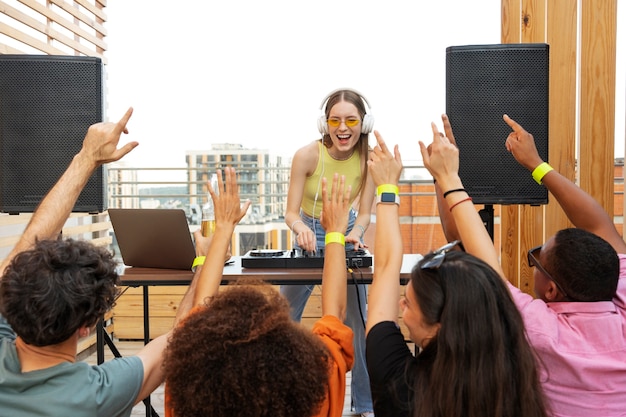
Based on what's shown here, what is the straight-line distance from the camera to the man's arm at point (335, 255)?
4.59 feet

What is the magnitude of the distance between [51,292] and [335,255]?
26.5 inches

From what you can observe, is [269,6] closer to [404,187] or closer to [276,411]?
[404,187]

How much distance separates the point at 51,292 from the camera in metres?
1.07

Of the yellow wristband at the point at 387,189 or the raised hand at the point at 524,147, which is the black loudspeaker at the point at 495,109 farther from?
the yellow wristband at the point at 387,189

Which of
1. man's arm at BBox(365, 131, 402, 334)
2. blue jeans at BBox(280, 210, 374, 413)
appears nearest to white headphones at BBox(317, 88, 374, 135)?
blue jeans at BBox(280, 210, 374, 413)

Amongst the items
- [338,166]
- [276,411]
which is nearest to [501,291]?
[276,411]

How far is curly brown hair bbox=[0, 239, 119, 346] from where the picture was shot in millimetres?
1056

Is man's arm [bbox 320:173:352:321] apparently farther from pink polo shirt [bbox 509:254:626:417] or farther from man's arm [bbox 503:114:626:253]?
man's arm [bbox 503:114:626:253]

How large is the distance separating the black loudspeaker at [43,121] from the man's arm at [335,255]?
127cm

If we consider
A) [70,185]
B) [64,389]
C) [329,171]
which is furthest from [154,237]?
[64,389]

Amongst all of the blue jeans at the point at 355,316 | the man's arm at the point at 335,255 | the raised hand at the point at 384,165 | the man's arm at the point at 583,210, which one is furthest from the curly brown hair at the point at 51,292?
the blue jeans at the point at 355,316

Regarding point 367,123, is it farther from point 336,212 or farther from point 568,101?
point 336,212

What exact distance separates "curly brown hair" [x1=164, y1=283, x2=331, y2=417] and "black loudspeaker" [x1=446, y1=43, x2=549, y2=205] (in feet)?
5.24

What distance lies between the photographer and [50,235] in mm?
1456
